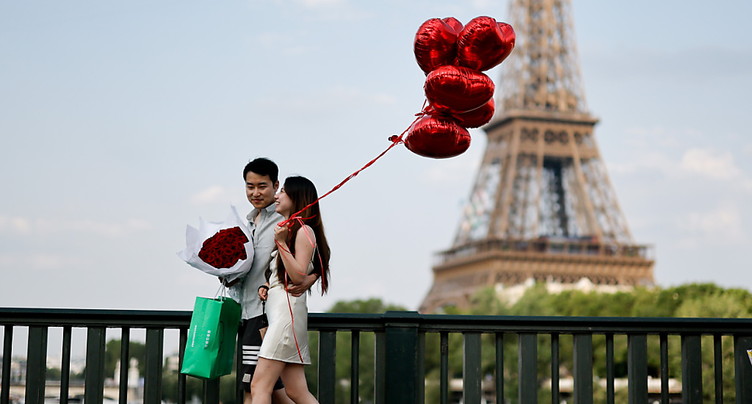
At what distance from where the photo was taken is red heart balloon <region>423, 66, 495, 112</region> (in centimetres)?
588

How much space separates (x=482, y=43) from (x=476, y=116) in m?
0.48

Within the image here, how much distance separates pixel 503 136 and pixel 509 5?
31.8 ft

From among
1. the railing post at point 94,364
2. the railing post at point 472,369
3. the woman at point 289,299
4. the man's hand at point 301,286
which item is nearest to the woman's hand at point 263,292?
the woman at point 289,299

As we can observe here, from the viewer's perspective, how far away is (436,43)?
5.98 metres

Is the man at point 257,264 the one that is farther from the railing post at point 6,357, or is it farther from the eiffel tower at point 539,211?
the eiffel tower at point 539,211

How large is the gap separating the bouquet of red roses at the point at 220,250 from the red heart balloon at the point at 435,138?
3.83ft

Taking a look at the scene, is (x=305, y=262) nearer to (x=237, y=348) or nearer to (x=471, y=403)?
(x=237, y=348)

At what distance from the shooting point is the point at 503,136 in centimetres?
6191

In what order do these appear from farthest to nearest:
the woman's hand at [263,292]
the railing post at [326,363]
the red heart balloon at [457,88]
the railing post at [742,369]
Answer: the red heart balloon at [457,88]
the railing post at [742,369]
the railing post at [326,363]
the woman's hand at [263,292]

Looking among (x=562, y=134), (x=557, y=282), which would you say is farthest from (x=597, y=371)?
(x=562, y=134)

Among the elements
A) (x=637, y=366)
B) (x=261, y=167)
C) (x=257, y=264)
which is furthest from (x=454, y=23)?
(x=637, y=366)

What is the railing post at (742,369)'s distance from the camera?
571 centimetres

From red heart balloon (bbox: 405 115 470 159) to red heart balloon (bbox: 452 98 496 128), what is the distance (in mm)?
66

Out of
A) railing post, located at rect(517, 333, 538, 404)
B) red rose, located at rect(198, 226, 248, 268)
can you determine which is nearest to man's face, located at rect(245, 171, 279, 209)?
red rose, located at rect(198, 226, 248, 268)
